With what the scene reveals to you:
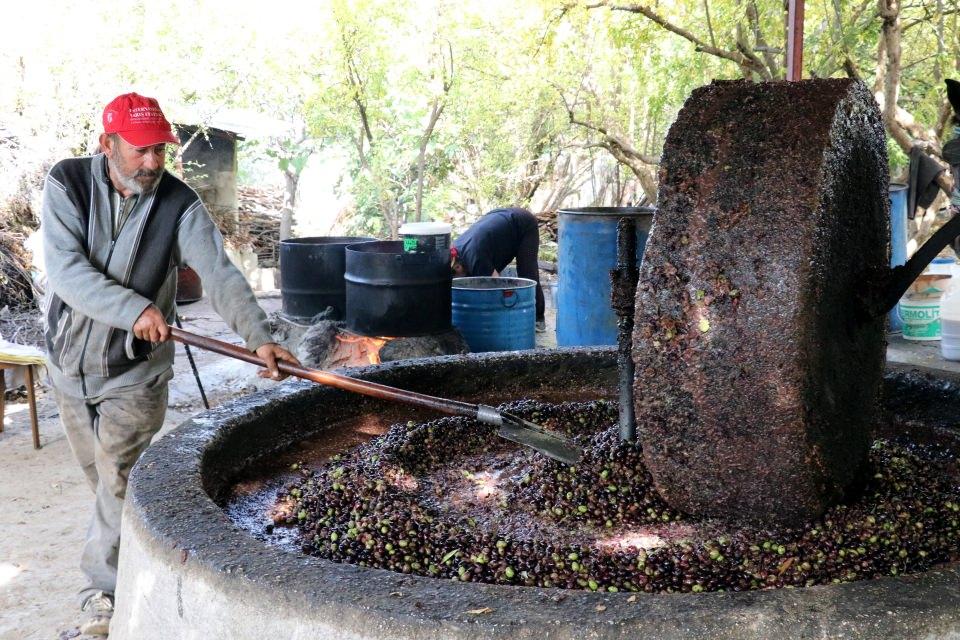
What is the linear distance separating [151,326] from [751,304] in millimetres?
2065

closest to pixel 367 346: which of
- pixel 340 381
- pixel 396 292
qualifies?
pixel 396 292

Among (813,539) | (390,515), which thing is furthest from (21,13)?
(813,539)

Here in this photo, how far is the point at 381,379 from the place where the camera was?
3748 millimetres

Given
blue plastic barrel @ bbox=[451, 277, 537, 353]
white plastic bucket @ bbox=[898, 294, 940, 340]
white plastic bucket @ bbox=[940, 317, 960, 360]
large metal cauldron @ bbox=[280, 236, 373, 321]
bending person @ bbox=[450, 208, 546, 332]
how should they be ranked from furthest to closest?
bending person @ bbox=[450, 208, 546, 332], white plastic bucket @ bbox=[898, 294, 940, 340], large metal cauldron @ bbox=[280, 236, 373, 321], white plastic bucket @ bbox=[940, 317, 960, 360], blue plastic barrel @ bbox=[451, 277, 537, 353]

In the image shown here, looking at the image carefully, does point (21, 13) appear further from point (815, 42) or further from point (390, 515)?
point (390, 515)

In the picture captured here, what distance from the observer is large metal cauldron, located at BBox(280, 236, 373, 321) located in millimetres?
7441

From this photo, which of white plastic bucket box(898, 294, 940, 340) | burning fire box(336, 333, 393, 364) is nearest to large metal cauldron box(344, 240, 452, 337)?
burning fire box(336, 333, 393, 364)

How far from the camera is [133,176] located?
3.33m

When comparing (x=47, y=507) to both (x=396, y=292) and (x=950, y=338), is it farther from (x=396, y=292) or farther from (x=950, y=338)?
(x=950, y=338)

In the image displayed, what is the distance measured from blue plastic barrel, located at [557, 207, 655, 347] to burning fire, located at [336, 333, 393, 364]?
1.63 metres

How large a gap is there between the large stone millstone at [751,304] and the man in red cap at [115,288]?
1493 mm

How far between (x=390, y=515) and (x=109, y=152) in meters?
1.87

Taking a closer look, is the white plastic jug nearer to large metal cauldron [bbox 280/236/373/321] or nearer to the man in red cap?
large metal cauldron [bbox 280/236/373/321]

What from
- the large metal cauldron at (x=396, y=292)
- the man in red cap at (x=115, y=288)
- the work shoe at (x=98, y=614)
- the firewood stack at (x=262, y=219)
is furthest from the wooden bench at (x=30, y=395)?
the firewood stack at (x=262, y=219)
